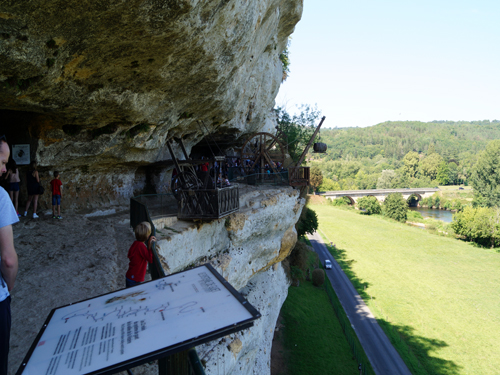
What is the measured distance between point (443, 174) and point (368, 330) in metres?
89.9

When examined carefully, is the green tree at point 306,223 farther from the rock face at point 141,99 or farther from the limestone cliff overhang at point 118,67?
the limestone cliff overhang at point 118,67

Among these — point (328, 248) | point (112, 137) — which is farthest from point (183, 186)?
point (328, 248)

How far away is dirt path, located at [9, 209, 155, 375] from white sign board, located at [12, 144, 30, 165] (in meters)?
→ 1.41

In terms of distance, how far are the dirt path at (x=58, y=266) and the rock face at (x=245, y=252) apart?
3.51 feet

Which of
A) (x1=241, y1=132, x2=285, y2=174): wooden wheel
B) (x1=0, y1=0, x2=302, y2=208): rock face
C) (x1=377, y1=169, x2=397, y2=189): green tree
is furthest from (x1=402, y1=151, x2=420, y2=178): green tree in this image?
(x1=0, y1=0, x2=302, y2=208): rock face

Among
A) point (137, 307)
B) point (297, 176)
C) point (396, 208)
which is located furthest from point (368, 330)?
point (396, 208)

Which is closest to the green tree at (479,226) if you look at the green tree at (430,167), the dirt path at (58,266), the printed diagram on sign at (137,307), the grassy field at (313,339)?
the grassy field at (313,339)

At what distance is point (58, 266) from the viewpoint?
604 centimetres

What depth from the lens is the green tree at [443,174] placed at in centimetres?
9694

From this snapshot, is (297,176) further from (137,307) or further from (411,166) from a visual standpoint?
(411,166)

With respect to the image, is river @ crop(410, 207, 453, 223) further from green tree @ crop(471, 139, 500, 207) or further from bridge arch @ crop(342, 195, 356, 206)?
bridge arch @ crop(342, 195, 356, 206)

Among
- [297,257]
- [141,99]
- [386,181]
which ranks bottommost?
[297,257]

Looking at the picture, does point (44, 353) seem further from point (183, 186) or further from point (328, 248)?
point (328, 248)

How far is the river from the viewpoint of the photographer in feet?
219
